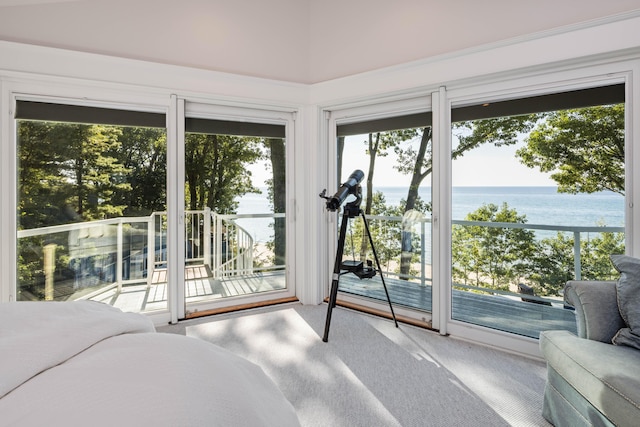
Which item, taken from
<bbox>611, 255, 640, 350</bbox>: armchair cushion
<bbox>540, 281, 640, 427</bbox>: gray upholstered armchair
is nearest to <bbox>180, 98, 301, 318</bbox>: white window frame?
<bbox>540, 281, 640, 427</bbox>: gray upholstered armchair

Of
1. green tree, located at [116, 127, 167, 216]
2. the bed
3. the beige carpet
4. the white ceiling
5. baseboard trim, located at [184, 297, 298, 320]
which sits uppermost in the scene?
the white ceiling

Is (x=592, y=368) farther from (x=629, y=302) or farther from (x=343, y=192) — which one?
(x=343, y=192)

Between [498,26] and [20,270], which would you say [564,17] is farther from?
[20,270]

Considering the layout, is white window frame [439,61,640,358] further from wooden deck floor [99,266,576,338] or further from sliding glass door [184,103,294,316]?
sliding glass door [184,103,294,316]

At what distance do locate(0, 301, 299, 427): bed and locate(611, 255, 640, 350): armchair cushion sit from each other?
152 centimetres

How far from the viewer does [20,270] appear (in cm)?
239

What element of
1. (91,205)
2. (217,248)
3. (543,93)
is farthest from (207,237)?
(543,93)

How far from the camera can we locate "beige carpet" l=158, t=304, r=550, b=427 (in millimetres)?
1646

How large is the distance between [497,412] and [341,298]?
1.86 metres

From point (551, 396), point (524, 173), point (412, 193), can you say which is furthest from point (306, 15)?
point (551, 396)

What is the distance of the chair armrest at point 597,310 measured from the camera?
149 cm

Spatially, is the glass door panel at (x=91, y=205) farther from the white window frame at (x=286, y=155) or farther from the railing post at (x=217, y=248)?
the railing post at (x=217, y=248)

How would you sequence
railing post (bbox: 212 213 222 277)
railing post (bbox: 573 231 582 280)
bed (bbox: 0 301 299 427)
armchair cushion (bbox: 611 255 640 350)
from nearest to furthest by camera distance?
bed (bbox: 0 301 299 427), armchair cushion (bbox: 611 255 640 350), railing post (bbox: 573 231 582 280), railing post (bbox: 212 213 222 277)

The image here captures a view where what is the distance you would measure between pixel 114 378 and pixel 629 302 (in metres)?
1.98
